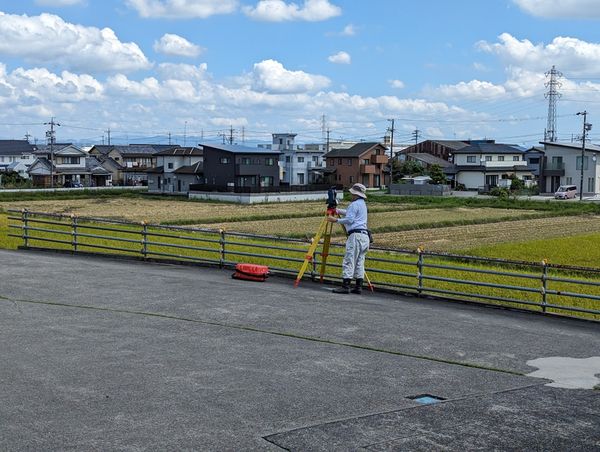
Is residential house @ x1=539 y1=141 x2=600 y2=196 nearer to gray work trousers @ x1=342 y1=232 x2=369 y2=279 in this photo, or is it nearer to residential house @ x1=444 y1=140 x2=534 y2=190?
residential house @ x1=444 y1=140 x2=534 y2=190

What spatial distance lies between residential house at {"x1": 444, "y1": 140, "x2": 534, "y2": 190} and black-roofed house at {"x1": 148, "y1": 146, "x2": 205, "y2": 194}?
30.1 meters

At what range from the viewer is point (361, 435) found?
19.4ft

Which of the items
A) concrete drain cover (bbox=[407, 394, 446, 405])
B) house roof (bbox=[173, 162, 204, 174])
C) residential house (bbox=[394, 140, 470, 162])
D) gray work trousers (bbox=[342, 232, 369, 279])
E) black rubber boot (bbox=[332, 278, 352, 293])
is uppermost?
residential house (bbox=[394, 140, 470, 162])

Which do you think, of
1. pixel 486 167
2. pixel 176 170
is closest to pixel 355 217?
pixel 176 170

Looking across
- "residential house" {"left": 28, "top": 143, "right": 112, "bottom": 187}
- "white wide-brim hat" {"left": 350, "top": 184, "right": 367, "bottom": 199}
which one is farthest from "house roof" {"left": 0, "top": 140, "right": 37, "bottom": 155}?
"white wide-brim hat" {"left": 350, "top": 184, "right": 367, "bottom": 199}

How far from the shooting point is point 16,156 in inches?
4151

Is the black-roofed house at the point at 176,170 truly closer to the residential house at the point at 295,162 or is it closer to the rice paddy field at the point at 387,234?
the rice paddy field at the point at 387,234

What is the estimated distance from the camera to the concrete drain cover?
6.81 meters

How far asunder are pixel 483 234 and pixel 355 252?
88.4 feet

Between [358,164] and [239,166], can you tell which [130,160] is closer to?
[358,164]

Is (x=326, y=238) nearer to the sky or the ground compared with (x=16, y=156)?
nearer to the ground

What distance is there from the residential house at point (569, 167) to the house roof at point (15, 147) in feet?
229

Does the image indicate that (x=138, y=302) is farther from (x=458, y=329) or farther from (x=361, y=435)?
(x=361, y=435)

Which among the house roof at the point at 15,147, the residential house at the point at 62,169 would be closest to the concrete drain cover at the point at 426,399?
the residential house at the point at 62,169
